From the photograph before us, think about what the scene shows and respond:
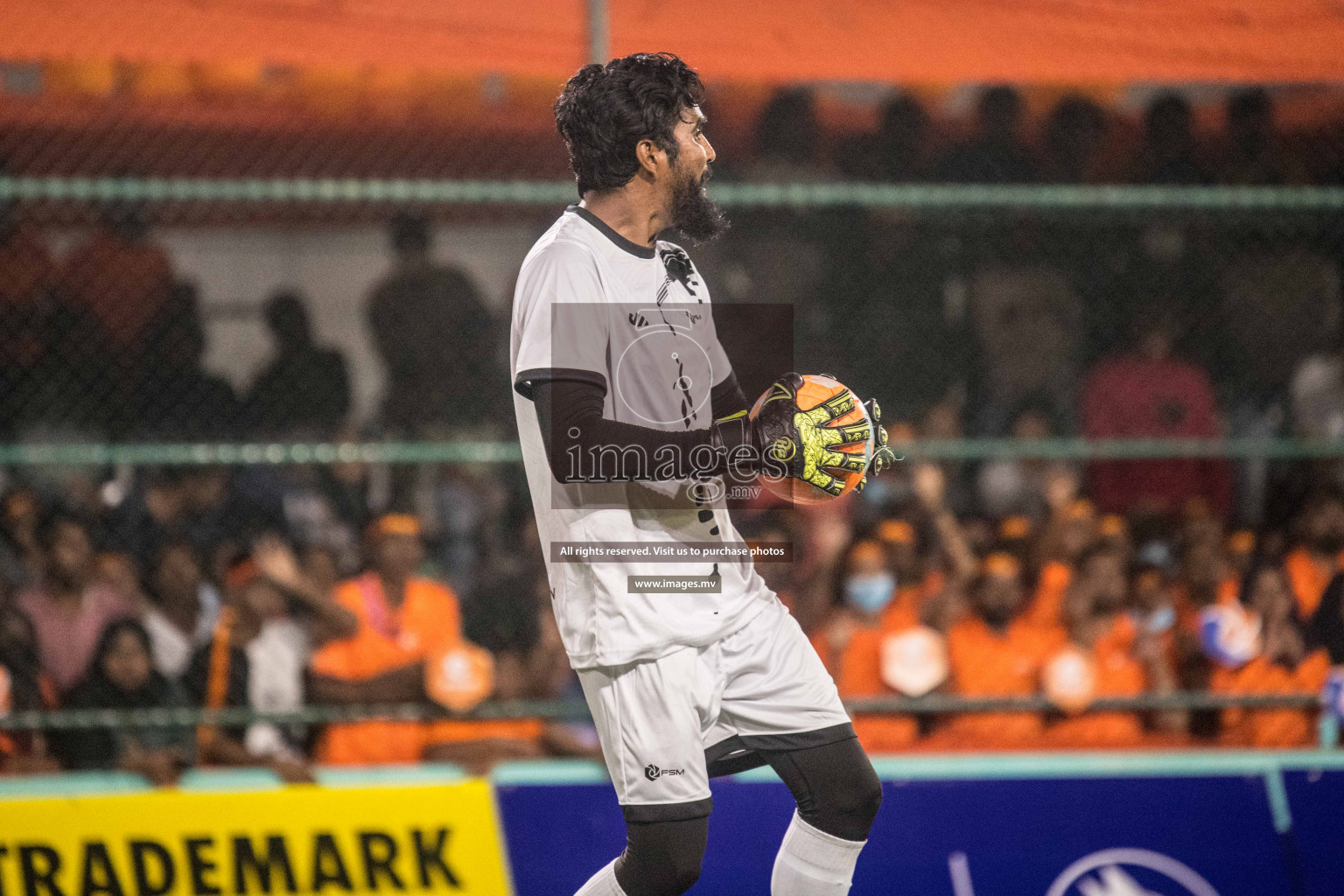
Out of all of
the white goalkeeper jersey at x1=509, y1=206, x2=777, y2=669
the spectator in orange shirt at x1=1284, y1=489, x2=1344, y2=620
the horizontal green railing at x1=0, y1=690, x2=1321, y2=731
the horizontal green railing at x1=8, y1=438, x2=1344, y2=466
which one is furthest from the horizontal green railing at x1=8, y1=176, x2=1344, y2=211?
the horizontal green railing at x1=0, y1=690, x2=1321, y2=731

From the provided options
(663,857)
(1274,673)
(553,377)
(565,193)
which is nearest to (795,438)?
(553,377)

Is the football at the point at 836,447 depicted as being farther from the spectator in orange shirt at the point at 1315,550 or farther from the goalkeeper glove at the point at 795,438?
the spectator in orange shirt at the point at 1315,550

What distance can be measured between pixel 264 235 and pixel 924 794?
426 cm

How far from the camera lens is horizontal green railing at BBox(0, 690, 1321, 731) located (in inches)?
142

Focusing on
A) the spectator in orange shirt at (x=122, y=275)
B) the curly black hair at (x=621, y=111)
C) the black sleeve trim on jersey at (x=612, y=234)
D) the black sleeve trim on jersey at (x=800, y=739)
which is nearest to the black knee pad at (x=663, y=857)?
the black sleeve trim on jersey at (x=800, y=739)

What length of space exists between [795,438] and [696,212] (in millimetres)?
532

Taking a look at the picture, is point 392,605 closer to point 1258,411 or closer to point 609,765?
point 609,765

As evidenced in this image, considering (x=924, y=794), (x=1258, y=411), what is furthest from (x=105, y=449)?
(x=1258, y=411)

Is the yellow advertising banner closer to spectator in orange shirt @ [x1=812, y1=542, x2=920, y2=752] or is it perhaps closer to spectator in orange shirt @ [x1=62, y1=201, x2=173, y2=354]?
spectator in orange shirt @ [x1=812, y1=542, x2=920, y2=752]

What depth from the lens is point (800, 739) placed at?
236 centimetres

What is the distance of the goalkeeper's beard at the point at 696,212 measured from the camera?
2383 millimetres

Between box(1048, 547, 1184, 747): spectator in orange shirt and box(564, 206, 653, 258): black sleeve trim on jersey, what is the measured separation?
251 cm

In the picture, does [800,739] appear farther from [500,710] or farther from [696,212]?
[500,710]

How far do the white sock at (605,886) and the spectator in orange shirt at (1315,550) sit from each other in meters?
2.88
